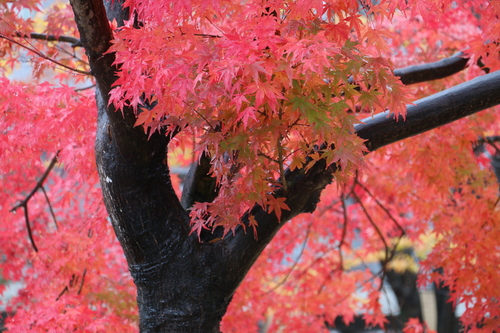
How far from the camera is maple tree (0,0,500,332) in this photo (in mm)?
2055

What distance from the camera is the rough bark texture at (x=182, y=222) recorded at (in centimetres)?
288

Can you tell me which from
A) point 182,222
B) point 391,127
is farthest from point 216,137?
point 391,127

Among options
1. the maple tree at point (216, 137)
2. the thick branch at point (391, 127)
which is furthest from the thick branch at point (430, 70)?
the thick branch at point (391, 127)

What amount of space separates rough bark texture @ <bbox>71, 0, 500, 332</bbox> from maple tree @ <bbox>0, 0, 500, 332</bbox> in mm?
10

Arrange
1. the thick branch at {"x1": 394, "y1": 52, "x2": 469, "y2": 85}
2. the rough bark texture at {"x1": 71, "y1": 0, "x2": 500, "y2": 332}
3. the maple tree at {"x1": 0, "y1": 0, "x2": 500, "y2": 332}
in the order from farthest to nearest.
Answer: the thick branch at {"x1": 394, "y1": 52, "x2": 469, "y2": 85}, the rough bark texture at {"x1": 71, "y1": 0, "x2": 500, "y2": 332}, the maple tree at {"x1": 0, "y1": 0, "x2": 500, "y2": 332}

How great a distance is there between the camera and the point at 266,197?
2623mm

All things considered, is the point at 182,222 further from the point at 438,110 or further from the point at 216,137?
the point at 438,110

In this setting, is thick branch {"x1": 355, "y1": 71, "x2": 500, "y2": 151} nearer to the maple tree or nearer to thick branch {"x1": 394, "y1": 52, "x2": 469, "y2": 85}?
the maple tree

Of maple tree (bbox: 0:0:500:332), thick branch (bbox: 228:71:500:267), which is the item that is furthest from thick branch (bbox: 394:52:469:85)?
thick branch (bbox: 228:71:500:267)

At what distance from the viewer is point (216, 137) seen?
219cm

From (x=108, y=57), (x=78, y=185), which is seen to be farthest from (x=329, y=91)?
(x=78, y=185)

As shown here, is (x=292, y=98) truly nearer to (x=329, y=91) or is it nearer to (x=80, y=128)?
(x=329, y=91)

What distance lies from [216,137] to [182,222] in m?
1.03

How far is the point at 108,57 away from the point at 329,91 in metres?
1.22
